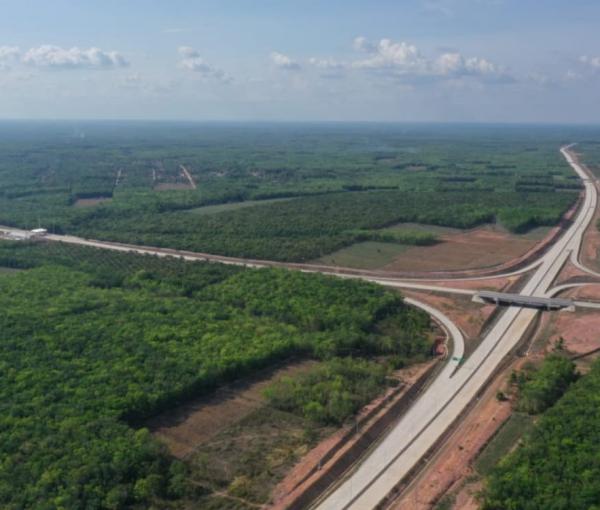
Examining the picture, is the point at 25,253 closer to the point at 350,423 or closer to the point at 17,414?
the point at 17,414

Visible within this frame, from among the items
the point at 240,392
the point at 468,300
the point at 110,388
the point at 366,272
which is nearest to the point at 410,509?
the point at 240,392

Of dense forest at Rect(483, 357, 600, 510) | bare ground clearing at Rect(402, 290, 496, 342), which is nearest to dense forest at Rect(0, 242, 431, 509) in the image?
bare ground clearing at Rect(402, 290, 496, 342)

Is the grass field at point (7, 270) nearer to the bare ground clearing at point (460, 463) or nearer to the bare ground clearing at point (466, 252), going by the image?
the bare ground clearing at point (466, 252)

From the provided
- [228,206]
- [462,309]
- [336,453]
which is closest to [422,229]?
[462,309]

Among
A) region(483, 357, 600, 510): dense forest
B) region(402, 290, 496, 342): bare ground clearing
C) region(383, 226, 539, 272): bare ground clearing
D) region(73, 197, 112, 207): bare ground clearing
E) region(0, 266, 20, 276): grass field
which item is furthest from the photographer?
region(73, 197, 112, 207): bare ground clearing

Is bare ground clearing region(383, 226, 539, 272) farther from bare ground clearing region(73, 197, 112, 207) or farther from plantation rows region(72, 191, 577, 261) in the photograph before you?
bare ground clearing region(73, 197, 112, 207)
